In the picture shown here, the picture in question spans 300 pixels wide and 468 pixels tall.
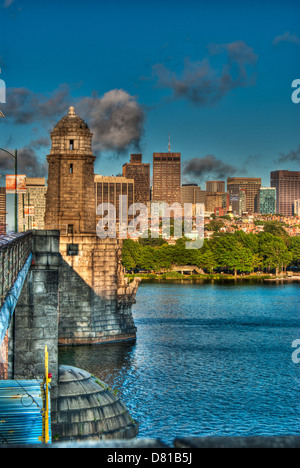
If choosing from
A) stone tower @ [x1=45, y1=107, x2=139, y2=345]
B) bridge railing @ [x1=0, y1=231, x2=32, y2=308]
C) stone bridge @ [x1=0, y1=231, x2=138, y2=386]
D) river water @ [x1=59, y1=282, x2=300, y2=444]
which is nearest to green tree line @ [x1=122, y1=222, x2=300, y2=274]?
river water @ [x1=59, y1=282, x2=300, y2=444]

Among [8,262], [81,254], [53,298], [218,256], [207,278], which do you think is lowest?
[207,278]

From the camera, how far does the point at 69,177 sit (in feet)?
170

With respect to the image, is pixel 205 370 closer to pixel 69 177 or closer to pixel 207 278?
pixel 69 177

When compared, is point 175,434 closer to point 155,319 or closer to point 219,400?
point 219,400

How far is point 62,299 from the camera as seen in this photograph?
4962cm

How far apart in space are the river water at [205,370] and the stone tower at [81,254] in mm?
1811

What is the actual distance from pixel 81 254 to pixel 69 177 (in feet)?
20.9

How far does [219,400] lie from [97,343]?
16.1m

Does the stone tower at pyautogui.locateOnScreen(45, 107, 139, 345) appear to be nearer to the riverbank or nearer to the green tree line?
the riverbank

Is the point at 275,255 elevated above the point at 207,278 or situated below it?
above

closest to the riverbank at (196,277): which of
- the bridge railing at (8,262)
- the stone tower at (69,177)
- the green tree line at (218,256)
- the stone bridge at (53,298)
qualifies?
the green tree line at (218,256)

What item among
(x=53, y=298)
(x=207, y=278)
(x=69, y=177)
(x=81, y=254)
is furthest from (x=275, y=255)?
(x=53, y=298)

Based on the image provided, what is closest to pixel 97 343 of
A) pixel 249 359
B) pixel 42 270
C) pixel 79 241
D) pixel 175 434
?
pixel 79 241
